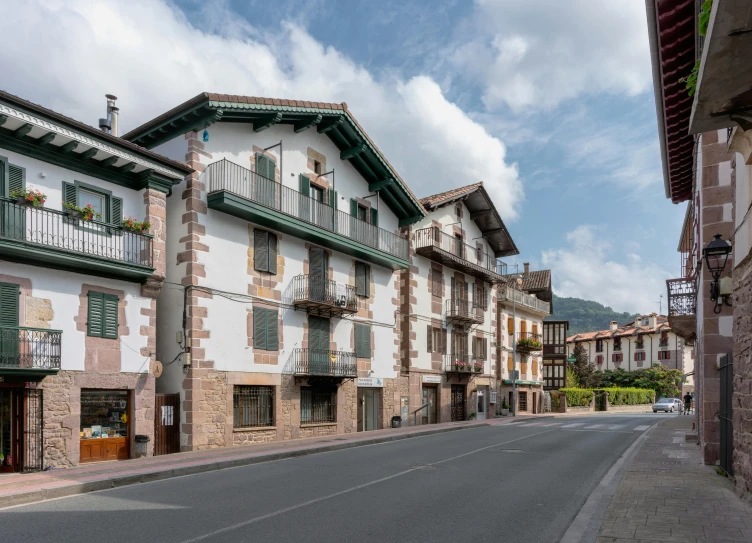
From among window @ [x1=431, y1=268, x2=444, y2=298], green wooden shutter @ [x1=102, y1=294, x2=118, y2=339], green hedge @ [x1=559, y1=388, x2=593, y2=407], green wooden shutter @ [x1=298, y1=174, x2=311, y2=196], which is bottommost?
green hedge @ [x1=559, y1=388, x2=593, y2=407]

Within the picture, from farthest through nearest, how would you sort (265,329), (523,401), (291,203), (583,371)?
(583,371) < (523,401) < (291,203) < (265,329)

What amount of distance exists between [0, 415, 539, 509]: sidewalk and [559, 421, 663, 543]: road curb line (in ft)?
27.1

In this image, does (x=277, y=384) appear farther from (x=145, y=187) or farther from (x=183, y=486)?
(x=183, y=486)

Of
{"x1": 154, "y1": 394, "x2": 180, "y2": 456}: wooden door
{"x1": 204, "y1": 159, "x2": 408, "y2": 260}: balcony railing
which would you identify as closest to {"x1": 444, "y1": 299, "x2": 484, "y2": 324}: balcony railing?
{"x1": 204, "y1": 159, "x2": 408, "y2": 260}: balcony railing

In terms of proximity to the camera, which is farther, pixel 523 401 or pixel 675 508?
pixel 523 401

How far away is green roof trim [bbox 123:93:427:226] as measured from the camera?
66.7ft

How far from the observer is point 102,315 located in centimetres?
1691

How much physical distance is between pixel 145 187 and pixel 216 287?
3.80 m

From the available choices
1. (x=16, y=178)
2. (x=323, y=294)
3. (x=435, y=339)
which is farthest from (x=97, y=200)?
(x=435, y=339)

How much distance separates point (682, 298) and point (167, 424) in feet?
49.8

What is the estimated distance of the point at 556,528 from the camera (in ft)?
29.0

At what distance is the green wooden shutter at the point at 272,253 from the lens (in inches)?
890

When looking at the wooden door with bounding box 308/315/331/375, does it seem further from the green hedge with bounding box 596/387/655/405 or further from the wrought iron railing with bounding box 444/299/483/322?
the green hedge with bounding box 596/387/655/405

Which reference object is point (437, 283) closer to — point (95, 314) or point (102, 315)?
point (102, 315)
